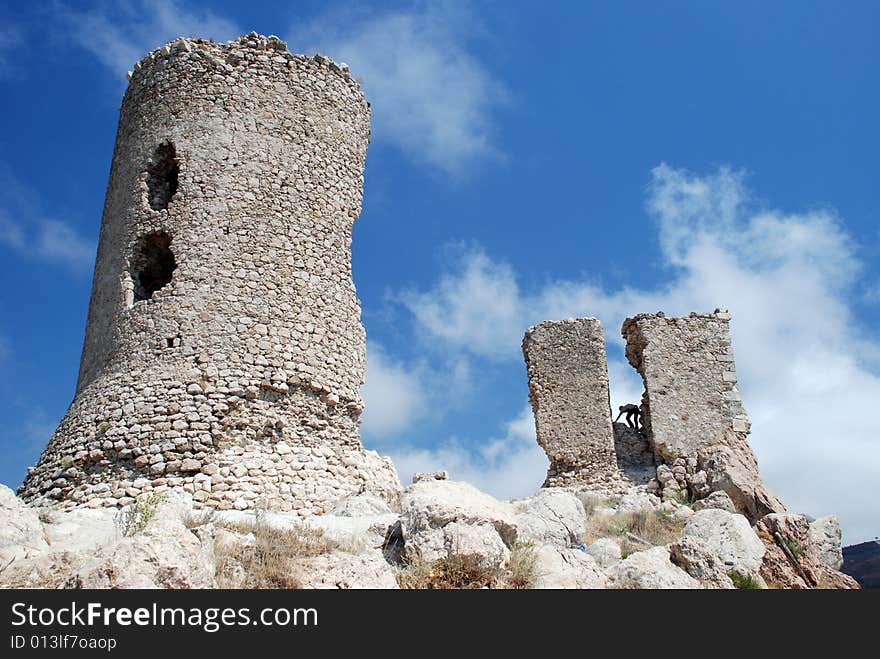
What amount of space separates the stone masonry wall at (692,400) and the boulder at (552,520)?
5924 mm

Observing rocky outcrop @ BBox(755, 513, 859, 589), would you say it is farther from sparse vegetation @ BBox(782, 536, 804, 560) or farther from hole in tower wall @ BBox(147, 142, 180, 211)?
hole in tower wall @ BBox(147, 142, 180, 211)

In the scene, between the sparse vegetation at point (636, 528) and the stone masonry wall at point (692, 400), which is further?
the stone masonry wall at point (692, 400)

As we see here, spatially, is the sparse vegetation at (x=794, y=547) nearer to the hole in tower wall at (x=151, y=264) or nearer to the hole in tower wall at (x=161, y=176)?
the hole in tower wall at (x=151, y=264)

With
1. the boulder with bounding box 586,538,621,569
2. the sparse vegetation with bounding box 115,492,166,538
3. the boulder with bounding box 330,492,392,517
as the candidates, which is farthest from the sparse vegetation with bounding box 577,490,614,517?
the sparse vegetation with bounding box 115,492,166,538

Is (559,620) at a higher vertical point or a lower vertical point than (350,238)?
lower

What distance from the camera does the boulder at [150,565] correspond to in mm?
4082

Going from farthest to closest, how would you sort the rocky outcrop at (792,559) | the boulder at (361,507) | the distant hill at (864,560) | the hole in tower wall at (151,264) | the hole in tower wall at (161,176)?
1. the distant hill at (864,560)
2. the hole in tower wall at (161,176)
3. the hole in tower wall at (151,264)
4. the boulder at (361,507)
5. the rocky outcrop at (792,559)

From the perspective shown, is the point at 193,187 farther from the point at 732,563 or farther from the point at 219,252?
the point at 732,563

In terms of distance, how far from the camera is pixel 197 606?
3.98 metres

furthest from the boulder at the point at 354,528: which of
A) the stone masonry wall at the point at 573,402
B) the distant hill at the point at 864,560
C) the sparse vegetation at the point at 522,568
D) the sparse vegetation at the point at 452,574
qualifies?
the distant hill at the point at 864,560

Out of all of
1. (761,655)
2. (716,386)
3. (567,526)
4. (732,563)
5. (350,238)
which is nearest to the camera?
(761,655)

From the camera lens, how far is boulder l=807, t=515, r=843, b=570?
9.66 m

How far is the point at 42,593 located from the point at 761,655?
389cm

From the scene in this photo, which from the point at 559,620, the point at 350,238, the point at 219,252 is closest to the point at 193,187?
the point at 219,252
